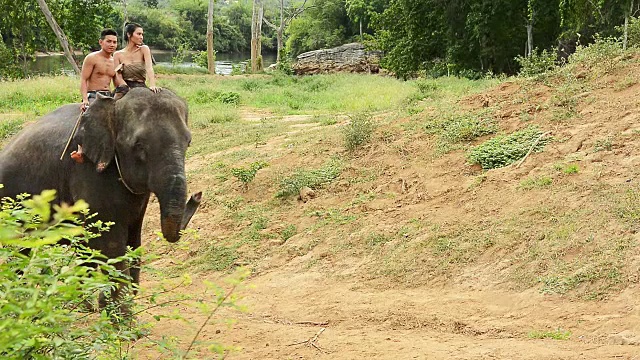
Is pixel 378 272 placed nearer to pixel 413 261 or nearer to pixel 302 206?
pixel 413 261

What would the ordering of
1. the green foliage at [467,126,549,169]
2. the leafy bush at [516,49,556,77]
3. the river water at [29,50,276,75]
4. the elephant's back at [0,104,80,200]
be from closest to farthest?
1. the elephant's back at [0,104,80,200]
2. the green foliage at [467,126,549,169]
3. the leafy bush at [516,49,556,77]
4. the river water at [29,50,276,75]

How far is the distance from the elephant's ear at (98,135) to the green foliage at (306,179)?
402cm

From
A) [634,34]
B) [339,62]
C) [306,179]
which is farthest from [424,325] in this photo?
[339,62]

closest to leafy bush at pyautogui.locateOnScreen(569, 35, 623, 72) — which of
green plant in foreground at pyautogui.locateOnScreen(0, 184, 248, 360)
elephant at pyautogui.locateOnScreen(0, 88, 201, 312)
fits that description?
elephant at pyautogui.locateOnScreen(0, 88, 201, 312)

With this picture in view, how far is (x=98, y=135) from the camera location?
5758mm

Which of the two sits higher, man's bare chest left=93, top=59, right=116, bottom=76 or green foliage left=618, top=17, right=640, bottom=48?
green foliage left=618, top=17, right=640, bottom=48

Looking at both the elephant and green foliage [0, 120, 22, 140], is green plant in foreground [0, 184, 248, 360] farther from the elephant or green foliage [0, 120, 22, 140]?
green foliage [0, 120, 22, 140]

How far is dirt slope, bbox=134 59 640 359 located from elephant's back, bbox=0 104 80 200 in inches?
47.8

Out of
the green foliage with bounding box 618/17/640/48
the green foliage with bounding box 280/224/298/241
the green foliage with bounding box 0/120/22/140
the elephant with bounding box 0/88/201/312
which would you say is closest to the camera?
the elephant with bounding box 0/88/201/312

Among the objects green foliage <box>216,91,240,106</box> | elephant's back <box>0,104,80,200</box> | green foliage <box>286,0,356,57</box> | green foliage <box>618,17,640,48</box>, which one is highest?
green foliage <box>286,0,356,57</box>

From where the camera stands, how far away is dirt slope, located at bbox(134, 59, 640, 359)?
5.33m

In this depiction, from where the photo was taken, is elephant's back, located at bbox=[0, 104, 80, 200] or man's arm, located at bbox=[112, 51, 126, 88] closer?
elephant's back, located at bbox=[0, 104, 80, 200]

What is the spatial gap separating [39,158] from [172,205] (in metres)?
1.82

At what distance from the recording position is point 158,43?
8112 cm
